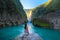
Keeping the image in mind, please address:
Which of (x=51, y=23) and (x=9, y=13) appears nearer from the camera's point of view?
(x=51, y=23)

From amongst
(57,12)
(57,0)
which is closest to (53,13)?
(57,12)

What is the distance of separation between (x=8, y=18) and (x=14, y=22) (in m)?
7.27

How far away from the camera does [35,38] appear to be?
19.6m

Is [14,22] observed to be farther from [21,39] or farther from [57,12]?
[21,39]

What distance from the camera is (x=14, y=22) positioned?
70375mm

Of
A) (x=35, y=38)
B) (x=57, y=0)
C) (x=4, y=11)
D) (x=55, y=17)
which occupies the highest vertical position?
(x=57, y=0)

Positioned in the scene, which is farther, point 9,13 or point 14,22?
point 14,22

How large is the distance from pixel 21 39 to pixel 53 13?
38640 millimetres

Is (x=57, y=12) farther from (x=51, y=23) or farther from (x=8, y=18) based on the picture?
(x=8, y=18)

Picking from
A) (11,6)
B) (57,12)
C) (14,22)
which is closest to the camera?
(57,12)

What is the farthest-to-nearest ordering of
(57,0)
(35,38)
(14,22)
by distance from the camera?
1. (14,22)
2. (57,0)
3. (35,38)

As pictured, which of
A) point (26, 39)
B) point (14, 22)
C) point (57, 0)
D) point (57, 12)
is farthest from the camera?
point (14, 22)

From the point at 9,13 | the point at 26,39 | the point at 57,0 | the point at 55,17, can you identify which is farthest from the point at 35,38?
the point at 9,13

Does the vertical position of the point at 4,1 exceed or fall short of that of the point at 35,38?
it exceeds it
